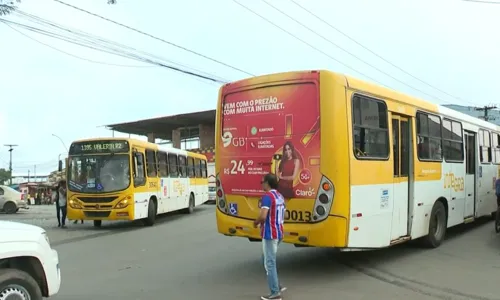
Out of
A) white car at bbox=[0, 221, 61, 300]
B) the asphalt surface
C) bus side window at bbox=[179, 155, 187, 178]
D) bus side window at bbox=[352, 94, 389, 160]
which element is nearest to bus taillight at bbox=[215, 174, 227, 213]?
the asphalt surface

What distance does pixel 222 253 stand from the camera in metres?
10.7

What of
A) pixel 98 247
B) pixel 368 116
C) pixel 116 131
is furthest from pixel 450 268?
pixel 116 131

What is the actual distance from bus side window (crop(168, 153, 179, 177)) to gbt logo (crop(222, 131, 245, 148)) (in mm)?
12234

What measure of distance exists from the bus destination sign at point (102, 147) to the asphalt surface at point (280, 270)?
13.7 feet

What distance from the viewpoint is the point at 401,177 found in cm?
885

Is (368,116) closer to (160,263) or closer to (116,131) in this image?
(160,263)

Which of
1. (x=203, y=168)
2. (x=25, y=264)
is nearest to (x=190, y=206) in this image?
(x=203, y=168)

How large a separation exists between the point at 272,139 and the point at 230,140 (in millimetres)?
926

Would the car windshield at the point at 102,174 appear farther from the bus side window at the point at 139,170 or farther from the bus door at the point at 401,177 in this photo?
the bus door at the point at 401,177

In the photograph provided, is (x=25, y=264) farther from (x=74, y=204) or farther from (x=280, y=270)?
(x=74, y=204)

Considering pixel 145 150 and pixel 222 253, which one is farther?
pixel 145 150

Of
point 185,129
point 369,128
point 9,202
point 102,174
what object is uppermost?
point 185,129

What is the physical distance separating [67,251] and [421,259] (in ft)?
26.4

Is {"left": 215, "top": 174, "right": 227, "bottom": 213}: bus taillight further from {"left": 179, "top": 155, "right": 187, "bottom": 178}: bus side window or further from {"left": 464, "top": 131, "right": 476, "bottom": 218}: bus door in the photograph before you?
{"left": 179, "top": 155, "right": 187, "bottom": 178}: bus side window
